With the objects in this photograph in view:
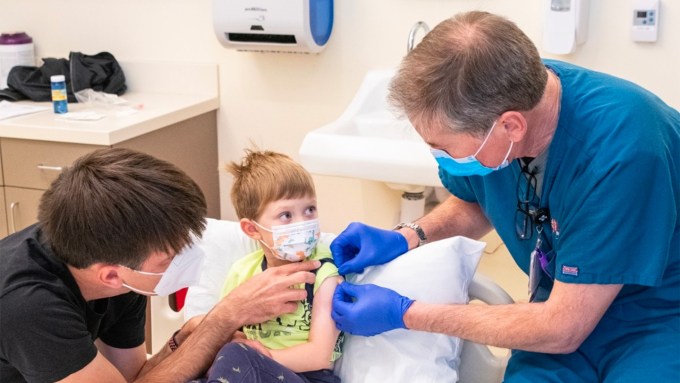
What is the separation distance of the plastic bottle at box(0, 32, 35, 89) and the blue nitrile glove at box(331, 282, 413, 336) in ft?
6.69

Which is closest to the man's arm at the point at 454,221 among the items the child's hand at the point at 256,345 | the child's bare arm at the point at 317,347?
the child's bare arm at the point at 317,347

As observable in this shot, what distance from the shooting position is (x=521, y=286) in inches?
104

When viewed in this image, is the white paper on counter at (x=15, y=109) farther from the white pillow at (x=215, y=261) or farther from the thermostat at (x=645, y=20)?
the thermostat at (x=645, y=20)

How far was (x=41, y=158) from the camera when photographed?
8.43 feet

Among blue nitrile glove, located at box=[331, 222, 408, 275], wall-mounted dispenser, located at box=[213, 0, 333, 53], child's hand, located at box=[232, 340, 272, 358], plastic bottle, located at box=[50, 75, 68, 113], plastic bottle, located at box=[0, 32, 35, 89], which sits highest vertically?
wall-mounted dispenser, located at box=[213, 0, 333, 53]

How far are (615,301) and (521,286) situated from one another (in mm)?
1132

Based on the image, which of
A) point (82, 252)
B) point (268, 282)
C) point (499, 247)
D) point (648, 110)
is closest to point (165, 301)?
point (268, 282)

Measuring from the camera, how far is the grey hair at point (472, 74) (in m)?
1.33

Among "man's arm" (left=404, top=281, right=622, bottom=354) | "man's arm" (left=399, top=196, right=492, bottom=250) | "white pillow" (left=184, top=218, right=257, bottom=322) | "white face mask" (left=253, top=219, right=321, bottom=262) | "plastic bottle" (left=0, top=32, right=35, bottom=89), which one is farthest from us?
"plastic bottle" (left=0, top=32, right=35, bottom=89)

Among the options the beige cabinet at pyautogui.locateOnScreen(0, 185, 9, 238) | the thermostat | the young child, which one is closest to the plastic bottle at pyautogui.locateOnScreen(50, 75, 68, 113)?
the beige cabinet at pyautogui.locateOnScreen(0, 185, 9, 238)

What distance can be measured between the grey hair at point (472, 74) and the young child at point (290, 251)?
0.43 m

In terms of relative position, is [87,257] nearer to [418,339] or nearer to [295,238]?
[295,238]

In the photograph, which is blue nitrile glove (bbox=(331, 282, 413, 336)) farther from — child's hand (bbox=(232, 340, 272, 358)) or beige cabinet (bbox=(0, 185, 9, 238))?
beige cabinet (bbox=(0, 185, 9, 238))

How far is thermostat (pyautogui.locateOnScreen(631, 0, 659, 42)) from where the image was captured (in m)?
2.29
